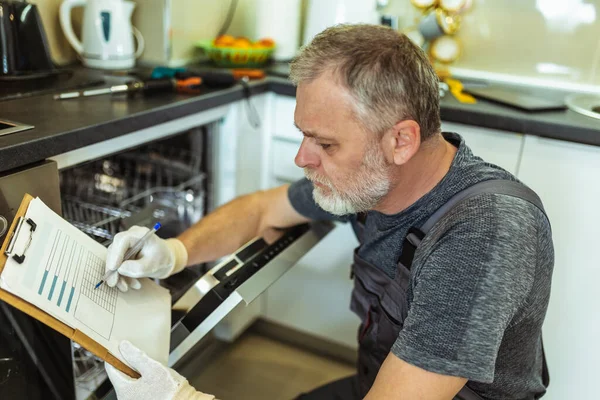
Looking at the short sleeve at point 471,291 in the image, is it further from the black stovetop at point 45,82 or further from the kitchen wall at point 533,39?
the kitchen wall at point 533,39

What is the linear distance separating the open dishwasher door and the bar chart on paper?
0.38ft

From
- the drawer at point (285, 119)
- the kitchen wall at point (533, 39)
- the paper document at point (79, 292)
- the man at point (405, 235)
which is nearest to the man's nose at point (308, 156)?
the man at point (405, 235)

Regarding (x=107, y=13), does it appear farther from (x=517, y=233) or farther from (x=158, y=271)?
(x=517, y=233)

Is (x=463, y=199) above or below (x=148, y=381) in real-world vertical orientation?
above

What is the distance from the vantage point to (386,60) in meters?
0.85

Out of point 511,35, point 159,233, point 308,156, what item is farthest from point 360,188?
point 511,35

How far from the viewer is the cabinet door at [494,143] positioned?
131 cm

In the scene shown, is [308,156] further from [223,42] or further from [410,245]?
[223,42]

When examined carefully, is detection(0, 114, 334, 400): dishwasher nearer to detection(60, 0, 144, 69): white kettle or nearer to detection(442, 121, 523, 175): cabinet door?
detection(60, 0, 144, 69): white kettle

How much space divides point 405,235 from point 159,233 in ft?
1.76

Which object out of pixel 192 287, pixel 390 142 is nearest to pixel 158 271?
pixel 192 287

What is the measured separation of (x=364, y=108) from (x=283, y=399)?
1.13m

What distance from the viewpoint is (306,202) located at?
3.84ft

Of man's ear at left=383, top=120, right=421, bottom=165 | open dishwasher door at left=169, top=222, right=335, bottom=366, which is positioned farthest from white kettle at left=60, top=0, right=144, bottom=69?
man's ear at left=383, top=120, right=421, bottom=165
